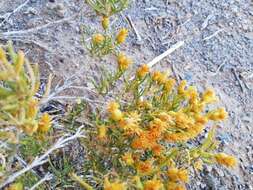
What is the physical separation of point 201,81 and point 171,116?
81 centimetres

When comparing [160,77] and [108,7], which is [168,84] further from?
[108,7]

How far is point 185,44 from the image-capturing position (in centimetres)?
232

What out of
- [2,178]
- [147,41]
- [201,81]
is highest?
[2,178]

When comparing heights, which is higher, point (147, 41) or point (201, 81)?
point (147, 41)

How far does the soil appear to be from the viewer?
1991mm

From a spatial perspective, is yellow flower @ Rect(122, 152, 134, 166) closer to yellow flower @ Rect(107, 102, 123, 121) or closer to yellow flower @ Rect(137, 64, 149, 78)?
yellow flower @ Rect(107, 102, 123, 121)

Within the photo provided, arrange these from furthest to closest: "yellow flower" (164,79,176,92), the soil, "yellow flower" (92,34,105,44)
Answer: the soil, "yellow flower" (92,34,105,44), "yellow flower" (164,79,176,92)

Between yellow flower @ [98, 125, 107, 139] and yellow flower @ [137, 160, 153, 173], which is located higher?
yellow flower @ [98, 125, 107, 139]

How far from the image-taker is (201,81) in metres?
2.19

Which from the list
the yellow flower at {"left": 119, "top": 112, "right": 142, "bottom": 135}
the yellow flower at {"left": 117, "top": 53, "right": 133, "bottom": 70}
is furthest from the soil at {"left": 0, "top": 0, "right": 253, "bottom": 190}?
the yellow flower at {"left": 119, "top": 112, "right": 142, "bottom": 135}

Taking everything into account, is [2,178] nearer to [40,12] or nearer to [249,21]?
[40,12]

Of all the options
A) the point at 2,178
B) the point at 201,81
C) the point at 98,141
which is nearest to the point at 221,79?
the point at 201,81

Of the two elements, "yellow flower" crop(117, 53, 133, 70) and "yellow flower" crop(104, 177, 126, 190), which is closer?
"yellow flower" crop(104, 177, 126, 190)

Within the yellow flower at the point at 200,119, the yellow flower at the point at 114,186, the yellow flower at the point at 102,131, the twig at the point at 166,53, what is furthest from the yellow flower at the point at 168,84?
the twig at the point at 166,53
